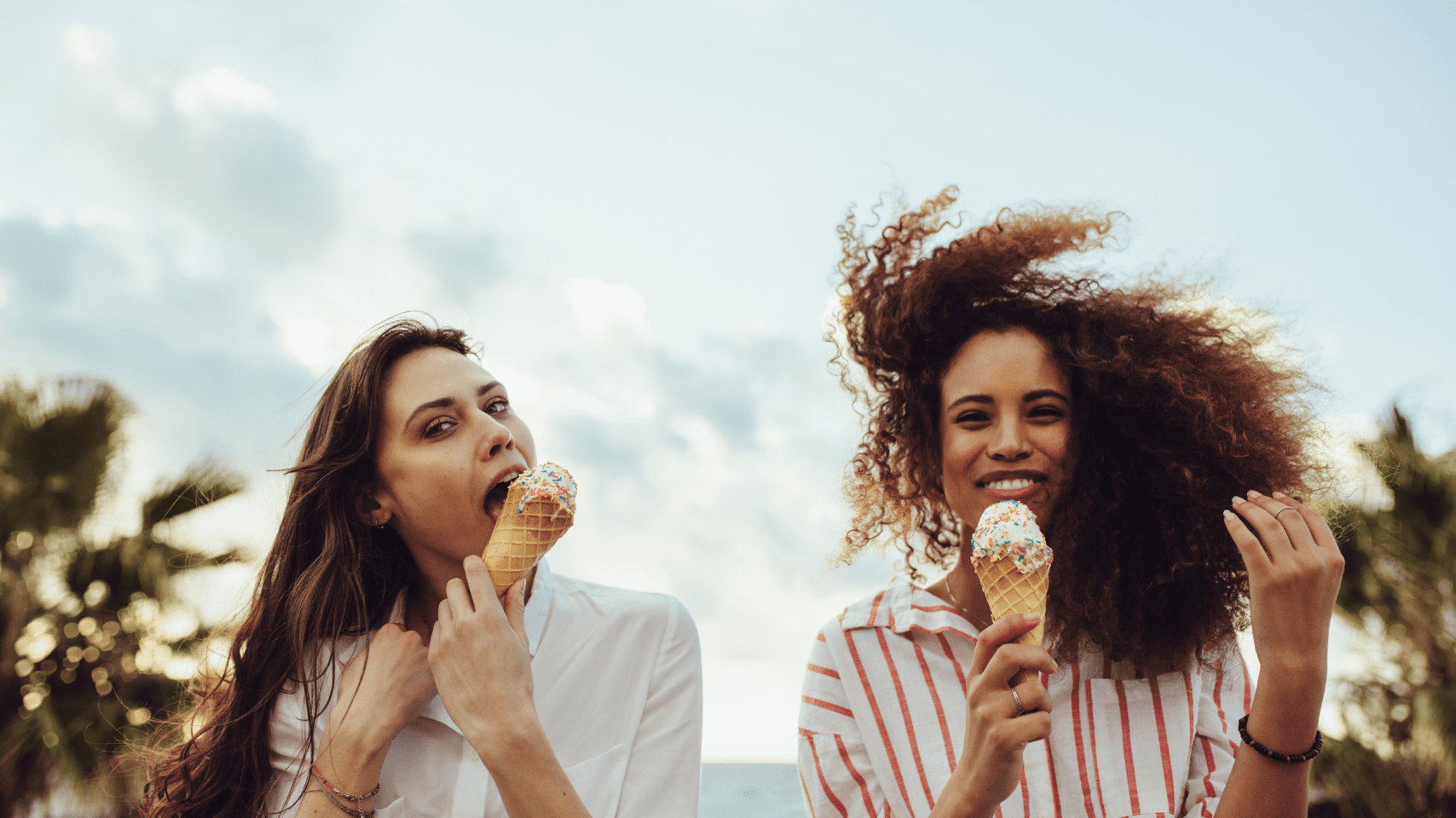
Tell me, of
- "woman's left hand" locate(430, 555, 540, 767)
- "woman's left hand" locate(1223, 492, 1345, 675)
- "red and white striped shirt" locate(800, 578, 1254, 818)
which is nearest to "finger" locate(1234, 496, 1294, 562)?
"woman's left hand" locate(1223, 492, 1345, 675)

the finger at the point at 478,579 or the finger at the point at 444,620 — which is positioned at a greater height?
the finger at the point at 478,579

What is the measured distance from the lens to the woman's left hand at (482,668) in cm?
264

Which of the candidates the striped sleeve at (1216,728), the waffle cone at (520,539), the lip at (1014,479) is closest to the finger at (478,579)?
the waffle cone at (520,539)

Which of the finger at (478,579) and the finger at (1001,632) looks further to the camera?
the finger at (478,579)

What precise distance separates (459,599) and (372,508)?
2.65 feet

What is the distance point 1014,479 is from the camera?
3.29 metres

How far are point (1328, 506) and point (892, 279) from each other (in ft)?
6.92

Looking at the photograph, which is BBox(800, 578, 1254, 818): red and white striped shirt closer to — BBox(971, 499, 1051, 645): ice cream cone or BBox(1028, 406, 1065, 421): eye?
BBox(971, 499, 1051, 645): ice cream cone

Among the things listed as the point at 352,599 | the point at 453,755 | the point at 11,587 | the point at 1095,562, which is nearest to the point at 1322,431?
the point at 1095,562

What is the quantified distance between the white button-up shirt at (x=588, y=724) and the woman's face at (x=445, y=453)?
36 centimetres

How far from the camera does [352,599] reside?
3438 millimetres

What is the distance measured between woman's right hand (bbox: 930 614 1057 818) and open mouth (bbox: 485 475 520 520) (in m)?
1.55

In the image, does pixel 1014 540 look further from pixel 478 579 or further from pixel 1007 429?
pixel 478 579

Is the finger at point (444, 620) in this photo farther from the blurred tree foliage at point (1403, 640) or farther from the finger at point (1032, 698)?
the blurred tree foliage at point (1403, 640)
